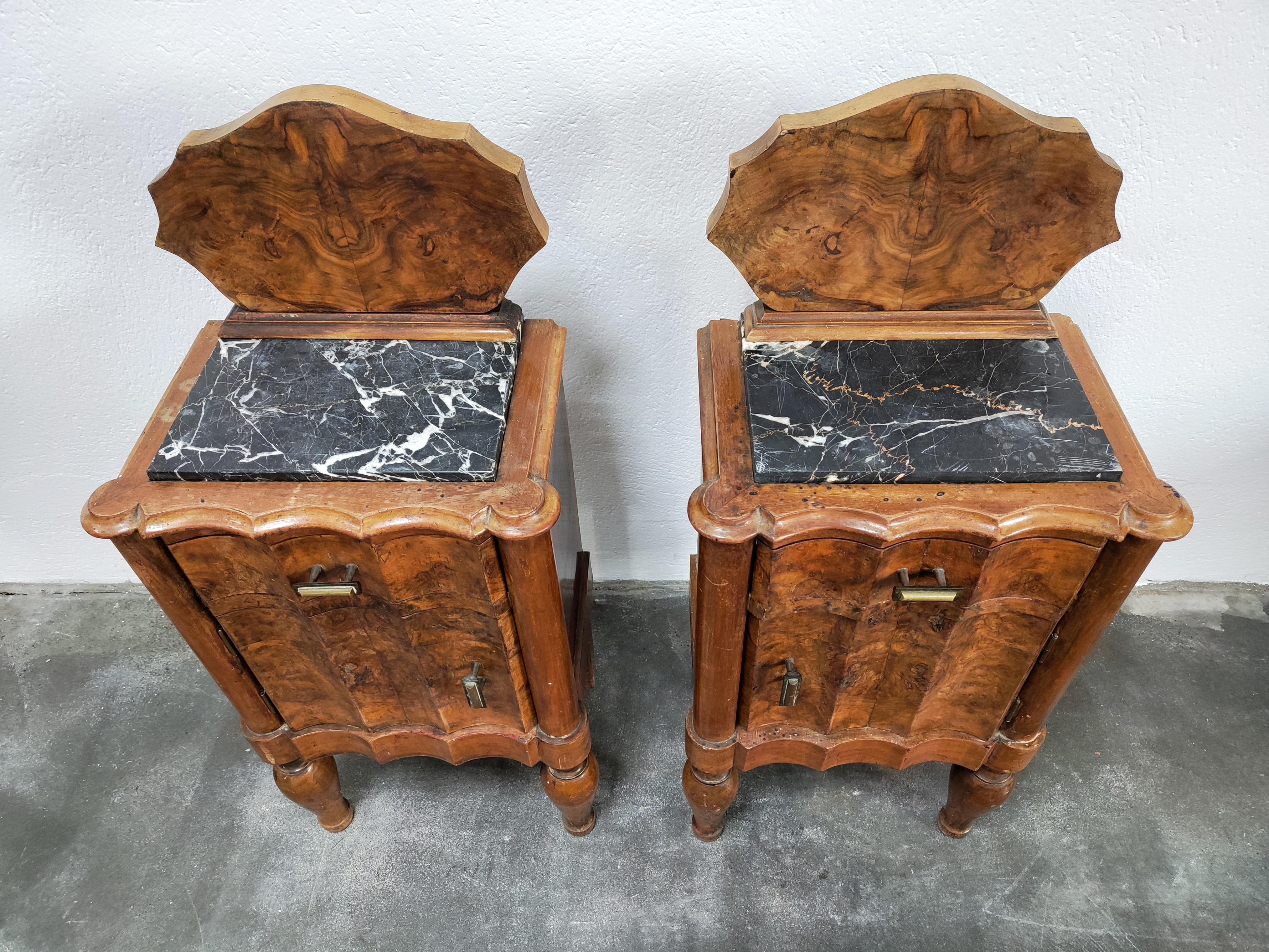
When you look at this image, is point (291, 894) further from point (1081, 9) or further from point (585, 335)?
point (1081, 9)

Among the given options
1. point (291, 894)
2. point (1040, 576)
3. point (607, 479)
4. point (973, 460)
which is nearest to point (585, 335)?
point (607, 479)

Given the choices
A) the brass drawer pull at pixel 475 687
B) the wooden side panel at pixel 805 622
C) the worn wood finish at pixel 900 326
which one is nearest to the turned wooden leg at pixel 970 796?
the wooden side panel at pixel 805 622

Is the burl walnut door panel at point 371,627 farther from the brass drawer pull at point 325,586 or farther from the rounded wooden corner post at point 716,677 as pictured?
the rounded wooden corner post at point 716,677

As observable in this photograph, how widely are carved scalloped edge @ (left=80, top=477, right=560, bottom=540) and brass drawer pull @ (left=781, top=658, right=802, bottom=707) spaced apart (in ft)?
1.63

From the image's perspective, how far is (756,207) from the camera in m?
1.31

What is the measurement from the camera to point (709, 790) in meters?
A: 1.63

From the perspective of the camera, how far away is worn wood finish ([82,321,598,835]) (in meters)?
1.16

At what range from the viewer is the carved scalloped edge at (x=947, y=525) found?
Result: 1.11 m

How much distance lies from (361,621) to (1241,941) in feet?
5.97

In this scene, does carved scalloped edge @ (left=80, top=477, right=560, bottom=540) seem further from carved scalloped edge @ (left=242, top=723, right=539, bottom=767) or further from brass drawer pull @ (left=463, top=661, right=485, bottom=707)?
carved scalloped edge @ (left=242, top=723, right=539, bottom=767)

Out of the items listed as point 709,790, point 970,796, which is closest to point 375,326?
point 709,790

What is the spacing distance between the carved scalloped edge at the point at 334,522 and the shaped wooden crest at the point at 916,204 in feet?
1.87

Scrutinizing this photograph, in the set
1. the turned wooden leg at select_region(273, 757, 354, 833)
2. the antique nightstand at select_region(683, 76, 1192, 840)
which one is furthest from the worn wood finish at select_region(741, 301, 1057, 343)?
the turned wooden leg at select_region(273, 757, 354, 833)

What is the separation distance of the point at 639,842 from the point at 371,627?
0.89 meters
